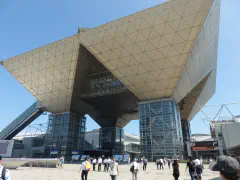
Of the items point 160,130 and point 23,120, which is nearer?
point 160,130

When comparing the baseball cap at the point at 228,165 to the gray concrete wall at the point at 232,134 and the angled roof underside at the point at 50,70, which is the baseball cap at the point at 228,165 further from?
the angled roof underside at the point at 50,70

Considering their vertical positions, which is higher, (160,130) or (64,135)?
(160,130)

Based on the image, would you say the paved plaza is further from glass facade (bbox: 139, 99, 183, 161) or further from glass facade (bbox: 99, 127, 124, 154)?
glass facade (bbox: 99, 127, 124, 154)

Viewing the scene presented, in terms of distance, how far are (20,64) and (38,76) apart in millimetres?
4352

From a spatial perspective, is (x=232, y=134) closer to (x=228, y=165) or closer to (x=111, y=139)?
(x=228, y=165)

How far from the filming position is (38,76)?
131 ft

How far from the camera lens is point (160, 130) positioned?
116 feet

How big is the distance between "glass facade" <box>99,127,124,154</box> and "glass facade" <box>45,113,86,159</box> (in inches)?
436

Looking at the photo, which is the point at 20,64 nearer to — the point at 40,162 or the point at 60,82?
the point at 60,82

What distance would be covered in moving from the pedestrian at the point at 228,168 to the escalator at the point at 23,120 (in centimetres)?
4952

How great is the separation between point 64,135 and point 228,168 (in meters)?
44.5

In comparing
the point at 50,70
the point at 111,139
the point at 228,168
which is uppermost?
the point at 50,70

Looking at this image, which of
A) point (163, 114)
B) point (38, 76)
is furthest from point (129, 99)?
point (38, 76)

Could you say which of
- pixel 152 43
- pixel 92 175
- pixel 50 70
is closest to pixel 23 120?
pixel 50 70
